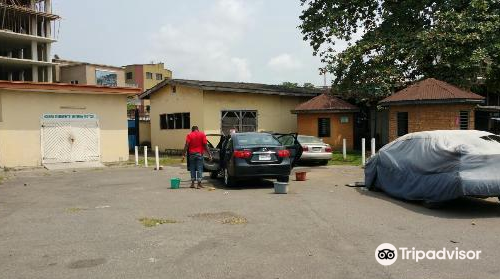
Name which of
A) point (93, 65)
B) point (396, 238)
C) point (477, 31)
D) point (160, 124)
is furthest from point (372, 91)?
point (93, 65)

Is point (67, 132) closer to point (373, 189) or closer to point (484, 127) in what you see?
point (373, 189)

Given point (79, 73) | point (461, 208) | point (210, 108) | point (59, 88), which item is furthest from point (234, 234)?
point (79, 73)

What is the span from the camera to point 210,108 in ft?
87.4

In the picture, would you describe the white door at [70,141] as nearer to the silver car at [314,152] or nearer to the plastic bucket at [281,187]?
the silver car at [314,152]

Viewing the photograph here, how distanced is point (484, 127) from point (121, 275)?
1054 inches

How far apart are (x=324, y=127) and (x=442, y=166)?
18782mm

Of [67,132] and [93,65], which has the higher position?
[93,65]

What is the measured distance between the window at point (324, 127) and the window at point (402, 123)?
5282 millimetres

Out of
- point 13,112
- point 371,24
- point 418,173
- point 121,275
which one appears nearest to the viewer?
point 121,275

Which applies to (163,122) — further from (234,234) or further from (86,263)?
(86,263)

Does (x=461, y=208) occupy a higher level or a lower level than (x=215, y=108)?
lower

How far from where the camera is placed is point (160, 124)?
1190 inches

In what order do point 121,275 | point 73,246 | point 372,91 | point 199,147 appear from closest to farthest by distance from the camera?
1. point 121,275
2. point 73,246
3. point 199,147
4. point 372,91

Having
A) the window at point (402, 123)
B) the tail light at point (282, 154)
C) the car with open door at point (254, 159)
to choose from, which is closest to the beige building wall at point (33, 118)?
the car with open door at point (254, 159)
